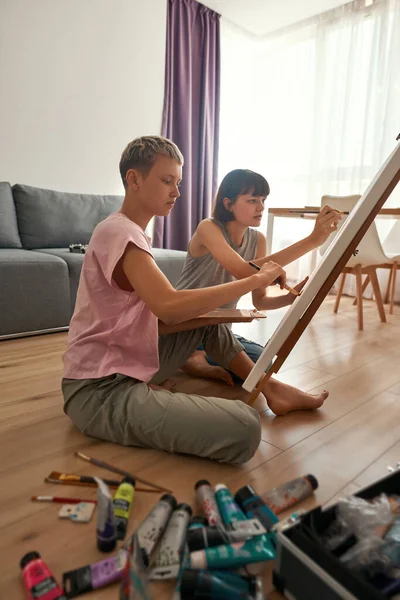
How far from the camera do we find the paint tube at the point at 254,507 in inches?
33.8

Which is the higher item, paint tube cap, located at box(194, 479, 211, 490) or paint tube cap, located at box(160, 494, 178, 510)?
paint tube cap, located at box(160, 494, 178, 510)

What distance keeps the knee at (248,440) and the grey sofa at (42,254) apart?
1.62 metres

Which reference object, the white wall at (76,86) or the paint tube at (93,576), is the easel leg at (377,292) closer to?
the white wall at (76,86)

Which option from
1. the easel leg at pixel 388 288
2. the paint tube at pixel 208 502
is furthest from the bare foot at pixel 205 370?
the easel leg at pixel 388 288

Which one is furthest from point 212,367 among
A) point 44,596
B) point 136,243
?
point 44,596

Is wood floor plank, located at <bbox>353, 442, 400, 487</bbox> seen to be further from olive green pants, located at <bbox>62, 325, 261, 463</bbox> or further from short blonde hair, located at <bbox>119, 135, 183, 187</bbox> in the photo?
short blonde hair, located at <bbox>119, 135, 183, 187</bbox>

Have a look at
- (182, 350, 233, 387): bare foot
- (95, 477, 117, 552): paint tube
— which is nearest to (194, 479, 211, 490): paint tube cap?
(95, 477, 117, 552): paint tube

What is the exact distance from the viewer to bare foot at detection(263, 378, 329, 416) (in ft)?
4.66

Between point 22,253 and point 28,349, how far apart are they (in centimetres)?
59

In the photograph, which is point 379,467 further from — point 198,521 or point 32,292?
point 32,292

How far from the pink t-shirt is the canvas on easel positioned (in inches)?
13.0

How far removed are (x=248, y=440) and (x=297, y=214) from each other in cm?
A: 200

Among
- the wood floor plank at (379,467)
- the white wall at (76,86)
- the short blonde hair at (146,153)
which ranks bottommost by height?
the wood floor plank at (379,467)

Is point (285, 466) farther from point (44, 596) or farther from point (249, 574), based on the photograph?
point (44, 596)
